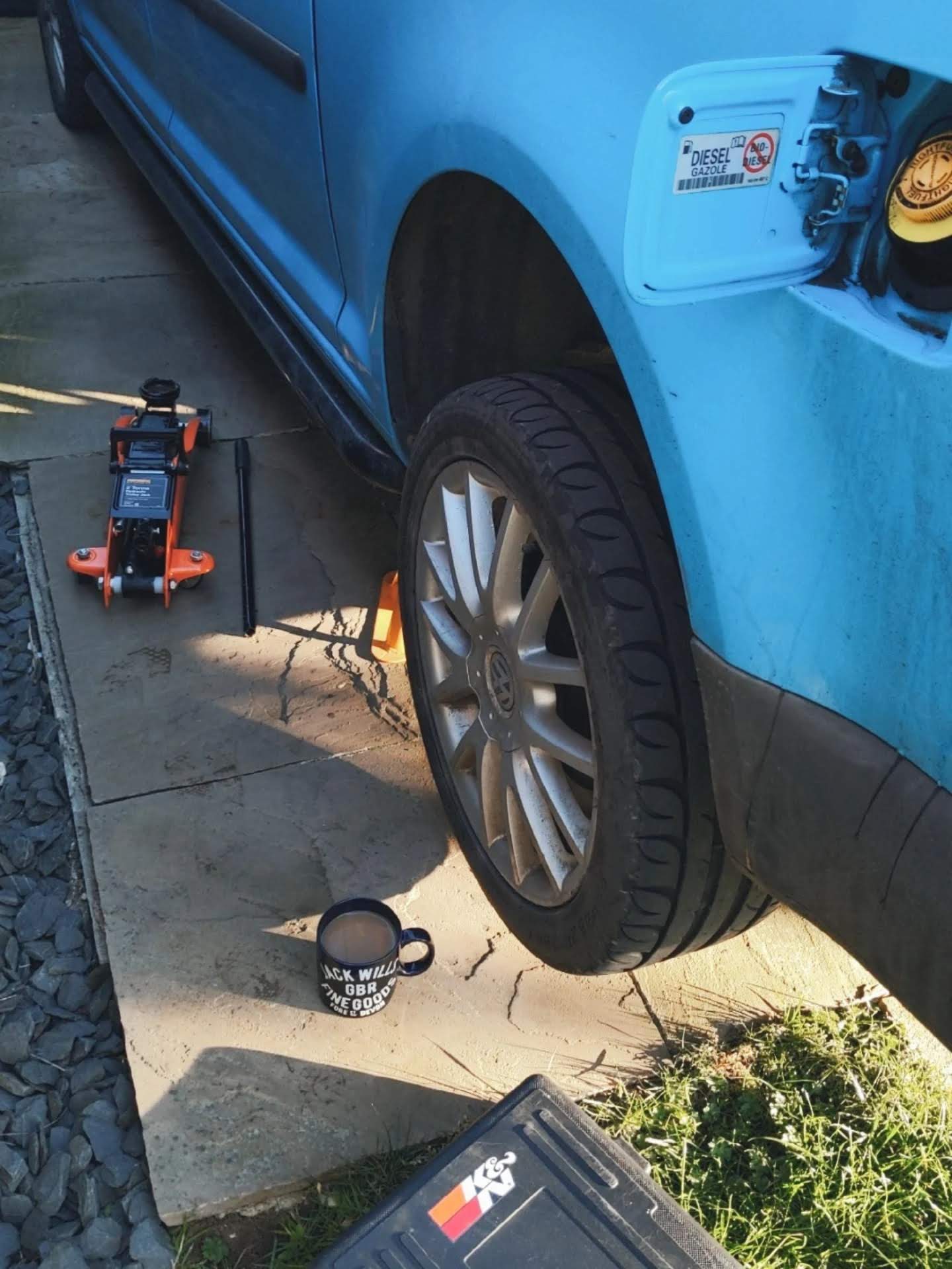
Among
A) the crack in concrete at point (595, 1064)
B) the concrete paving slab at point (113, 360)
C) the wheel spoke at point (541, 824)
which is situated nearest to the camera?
the wheel spoke at point (541, 824)

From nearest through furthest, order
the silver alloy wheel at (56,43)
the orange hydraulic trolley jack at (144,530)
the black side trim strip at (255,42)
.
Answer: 1. the black side trim strip at (255,42)
2. the orange hydraulic trolley jack at (144,530)
3. the silver alloy wheel at (56,43)

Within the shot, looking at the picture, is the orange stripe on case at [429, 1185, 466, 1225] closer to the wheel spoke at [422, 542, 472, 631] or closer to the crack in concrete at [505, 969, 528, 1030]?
the crack in concrete at [505, 969, 528, 1030]

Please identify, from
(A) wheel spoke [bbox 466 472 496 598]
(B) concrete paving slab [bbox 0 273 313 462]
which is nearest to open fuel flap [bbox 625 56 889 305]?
(A) wheel spoke [bbox 466 472 496 598]

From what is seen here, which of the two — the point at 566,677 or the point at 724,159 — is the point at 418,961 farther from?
the point at 724,159

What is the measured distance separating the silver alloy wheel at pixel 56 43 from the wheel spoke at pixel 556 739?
4098 mm

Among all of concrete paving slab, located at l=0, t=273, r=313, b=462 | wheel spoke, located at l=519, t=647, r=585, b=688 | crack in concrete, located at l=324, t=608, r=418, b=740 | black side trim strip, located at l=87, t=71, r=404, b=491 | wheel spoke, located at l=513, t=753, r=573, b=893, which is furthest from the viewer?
concrete paving slab, located at l=0, t=273, r=313, b=462

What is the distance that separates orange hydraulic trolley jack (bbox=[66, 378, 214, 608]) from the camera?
2471 mm

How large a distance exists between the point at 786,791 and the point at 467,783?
0.78 metres

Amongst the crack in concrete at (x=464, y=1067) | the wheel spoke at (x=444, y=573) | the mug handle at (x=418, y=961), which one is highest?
the wheel spoke at (x=444, y=573)

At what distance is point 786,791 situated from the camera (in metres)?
1.16

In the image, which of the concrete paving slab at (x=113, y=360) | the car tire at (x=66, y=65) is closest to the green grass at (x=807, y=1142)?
the concrete paving slab at (x=113, y=360)

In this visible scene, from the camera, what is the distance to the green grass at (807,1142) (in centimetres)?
152

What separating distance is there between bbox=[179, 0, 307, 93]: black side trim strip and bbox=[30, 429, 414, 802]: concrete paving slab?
1008 mm

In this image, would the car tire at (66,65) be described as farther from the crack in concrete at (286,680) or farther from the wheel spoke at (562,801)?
the wheel spoke at (562,801)
